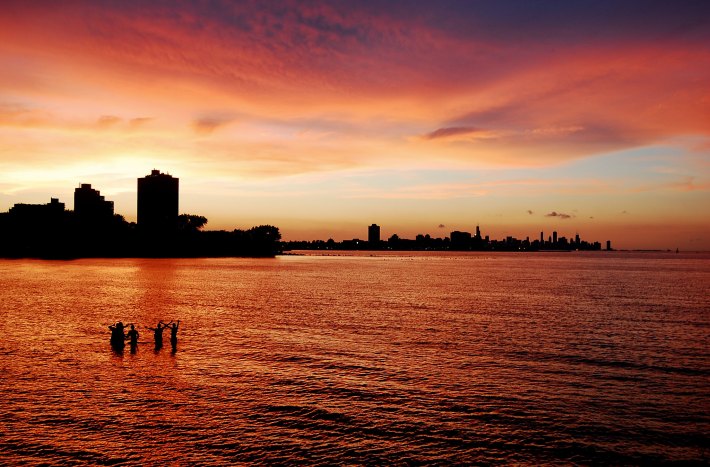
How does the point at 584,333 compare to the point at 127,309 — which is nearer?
the point at 584,333

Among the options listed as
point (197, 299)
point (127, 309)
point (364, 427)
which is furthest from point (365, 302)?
point (364, 427)

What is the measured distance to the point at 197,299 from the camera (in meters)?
117

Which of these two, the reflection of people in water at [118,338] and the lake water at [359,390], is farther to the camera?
the reflection of people in water at [118,338]

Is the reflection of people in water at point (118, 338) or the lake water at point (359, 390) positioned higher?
the reflection of people in water at point (118, 338)

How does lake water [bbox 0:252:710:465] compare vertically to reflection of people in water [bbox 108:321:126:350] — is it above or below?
below

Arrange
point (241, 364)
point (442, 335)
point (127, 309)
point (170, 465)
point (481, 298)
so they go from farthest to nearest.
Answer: point (481, 298), point (127, 309), point (442, 335), point (241, 364), point (170, 465)

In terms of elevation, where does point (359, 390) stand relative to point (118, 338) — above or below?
below

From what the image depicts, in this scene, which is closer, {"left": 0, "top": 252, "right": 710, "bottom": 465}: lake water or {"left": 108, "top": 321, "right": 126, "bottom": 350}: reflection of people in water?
{"left": 0, "top": 252, "right": 710, "bottom": 465}: lake water

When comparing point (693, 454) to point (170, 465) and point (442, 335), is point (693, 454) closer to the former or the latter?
point (170, 465)

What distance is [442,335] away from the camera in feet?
231

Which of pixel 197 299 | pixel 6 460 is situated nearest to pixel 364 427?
pixel 6 460

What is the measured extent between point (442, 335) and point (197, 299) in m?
65.3

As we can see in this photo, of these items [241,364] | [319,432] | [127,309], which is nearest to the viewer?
[319,432]

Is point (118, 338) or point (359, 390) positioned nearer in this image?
point (359, 390)
